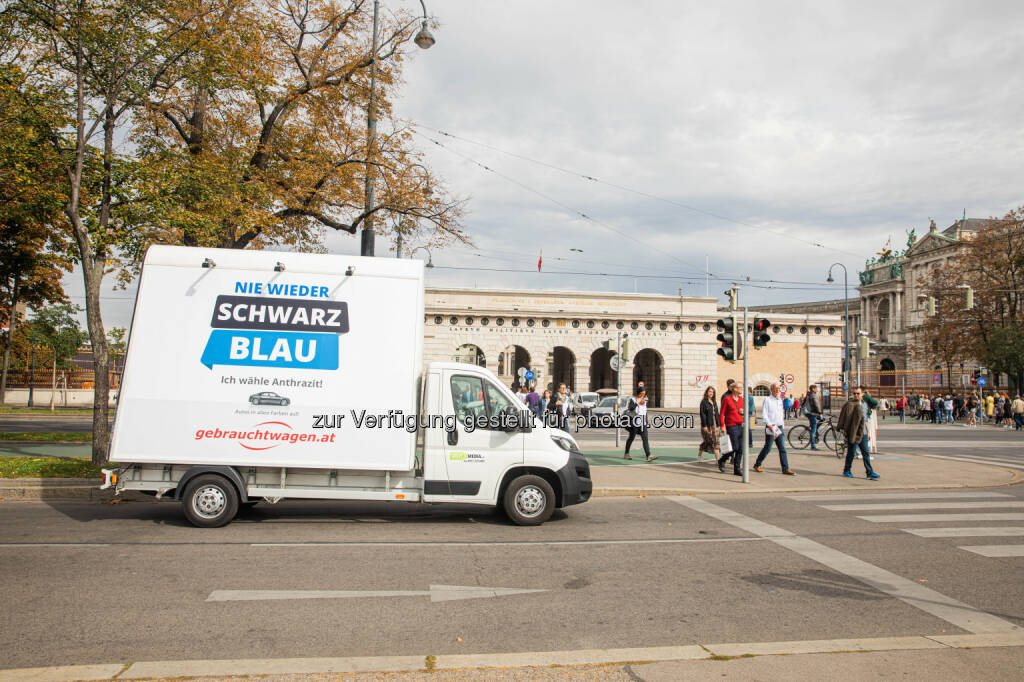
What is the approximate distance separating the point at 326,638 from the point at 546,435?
4.61 meters

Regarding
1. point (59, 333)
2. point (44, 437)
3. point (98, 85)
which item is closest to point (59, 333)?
point (59, 333)

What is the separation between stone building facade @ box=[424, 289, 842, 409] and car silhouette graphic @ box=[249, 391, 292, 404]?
143ft

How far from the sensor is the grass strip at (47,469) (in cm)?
1123

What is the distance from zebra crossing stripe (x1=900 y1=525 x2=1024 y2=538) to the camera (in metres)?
8.57

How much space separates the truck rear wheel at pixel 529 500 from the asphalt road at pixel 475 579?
0.65ft

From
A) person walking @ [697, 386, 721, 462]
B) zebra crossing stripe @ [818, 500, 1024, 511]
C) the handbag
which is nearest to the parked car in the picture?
person walking @ [697, 386, 721, 462]

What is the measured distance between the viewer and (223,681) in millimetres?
4047

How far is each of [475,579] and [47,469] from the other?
9067 millimetres

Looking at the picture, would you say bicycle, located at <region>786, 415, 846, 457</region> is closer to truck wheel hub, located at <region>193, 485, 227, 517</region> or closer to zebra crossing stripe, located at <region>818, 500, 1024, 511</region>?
zebra crossing stripe, located at <region>818, 500, 1024, 511</region>

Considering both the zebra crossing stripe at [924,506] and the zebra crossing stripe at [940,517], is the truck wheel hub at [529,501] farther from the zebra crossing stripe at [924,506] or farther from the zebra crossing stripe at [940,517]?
the zebra crossing stripe at [924,506]

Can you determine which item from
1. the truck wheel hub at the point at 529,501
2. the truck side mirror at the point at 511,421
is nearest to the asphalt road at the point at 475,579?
the truck wheel hub at the point at 529,501

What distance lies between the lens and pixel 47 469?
1152cm

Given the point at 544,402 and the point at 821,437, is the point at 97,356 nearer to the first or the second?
the point at 544,402

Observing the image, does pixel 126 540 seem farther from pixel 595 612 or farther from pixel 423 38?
A: pixel 423 38
